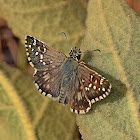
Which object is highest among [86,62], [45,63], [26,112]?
[86,62]

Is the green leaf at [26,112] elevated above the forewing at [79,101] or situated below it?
below

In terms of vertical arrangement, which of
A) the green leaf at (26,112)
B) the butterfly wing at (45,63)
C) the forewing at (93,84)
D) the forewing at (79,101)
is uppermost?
the forewing at (93,84)

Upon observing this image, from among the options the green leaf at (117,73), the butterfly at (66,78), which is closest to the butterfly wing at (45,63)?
the butterfly at (66,78)

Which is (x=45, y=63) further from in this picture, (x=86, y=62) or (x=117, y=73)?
(x=117, y=73)

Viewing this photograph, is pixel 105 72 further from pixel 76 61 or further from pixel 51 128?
pixel 51 128

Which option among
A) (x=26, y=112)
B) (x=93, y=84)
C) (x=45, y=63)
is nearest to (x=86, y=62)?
(x=93, y=84)

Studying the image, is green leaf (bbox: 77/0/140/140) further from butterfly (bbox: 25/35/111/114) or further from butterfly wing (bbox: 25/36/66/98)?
butterfly wing (bbox: 25/36/66/98)

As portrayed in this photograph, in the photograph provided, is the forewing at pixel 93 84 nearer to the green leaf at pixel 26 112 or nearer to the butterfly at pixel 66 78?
the butterfly at pixel 66 78

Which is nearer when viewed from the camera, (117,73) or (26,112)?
(117,73)

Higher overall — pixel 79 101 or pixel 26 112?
pixel 79 101
